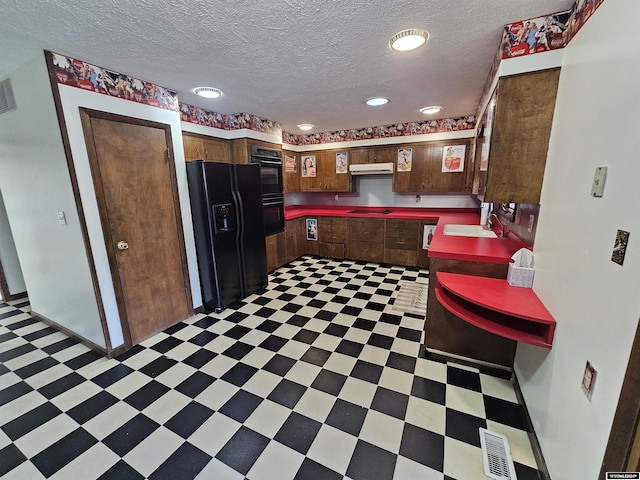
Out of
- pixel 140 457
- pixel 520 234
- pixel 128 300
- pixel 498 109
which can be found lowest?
pixel 140 457

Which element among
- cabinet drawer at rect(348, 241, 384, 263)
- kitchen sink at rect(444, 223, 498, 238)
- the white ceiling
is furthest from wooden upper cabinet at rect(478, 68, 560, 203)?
cabinet drawer at rect(348, 241, 384, 263)

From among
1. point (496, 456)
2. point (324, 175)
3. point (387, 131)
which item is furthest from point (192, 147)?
point (496, 456)

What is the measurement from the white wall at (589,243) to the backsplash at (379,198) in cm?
310

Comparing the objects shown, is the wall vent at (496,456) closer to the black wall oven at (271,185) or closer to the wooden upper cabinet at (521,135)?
the wooden upper cabinet at (521,135)

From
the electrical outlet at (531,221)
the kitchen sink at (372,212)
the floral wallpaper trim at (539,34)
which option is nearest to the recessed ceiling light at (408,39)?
the floral wallpaper trim at (539,34)

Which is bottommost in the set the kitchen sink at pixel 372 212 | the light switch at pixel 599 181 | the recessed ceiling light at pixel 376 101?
the kitchen sink at pixel 372 212

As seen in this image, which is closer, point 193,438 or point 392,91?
point 193,438

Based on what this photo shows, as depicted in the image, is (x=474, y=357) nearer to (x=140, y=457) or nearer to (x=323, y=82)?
(x=140, y=457)

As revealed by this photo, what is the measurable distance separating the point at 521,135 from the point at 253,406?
243 centimetres

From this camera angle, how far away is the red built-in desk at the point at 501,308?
1341 millimetres

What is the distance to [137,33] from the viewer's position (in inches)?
62.4

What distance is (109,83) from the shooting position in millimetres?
2061

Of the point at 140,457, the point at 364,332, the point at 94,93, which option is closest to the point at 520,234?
the point at 364,332

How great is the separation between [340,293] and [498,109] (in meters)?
2.49
